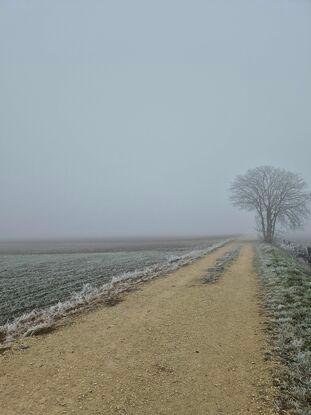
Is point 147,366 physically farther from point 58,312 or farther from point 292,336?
point 58,312

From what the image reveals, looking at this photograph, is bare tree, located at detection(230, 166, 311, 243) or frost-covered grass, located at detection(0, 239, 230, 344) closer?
frost-covered grass, located at detection(0, 239, 230, 344)

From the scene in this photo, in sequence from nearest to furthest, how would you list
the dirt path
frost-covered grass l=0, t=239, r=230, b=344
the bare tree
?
the dirt path < frost-covered grass l=0, t=239, r=230, b=344 < the bare tree

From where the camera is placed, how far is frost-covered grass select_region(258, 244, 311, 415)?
5.96 m

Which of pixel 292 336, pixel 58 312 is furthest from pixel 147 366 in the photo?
pixel 58 312

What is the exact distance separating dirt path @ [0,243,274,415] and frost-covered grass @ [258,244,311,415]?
398 mm

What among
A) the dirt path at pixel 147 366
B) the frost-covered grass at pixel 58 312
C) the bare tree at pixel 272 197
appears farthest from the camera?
the bare tree at pixel 272 197

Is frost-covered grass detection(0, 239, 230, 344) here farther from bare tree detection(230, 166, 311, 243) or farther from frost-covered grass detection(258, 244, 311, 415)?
bare tree detection(230, 166, 311, 243)

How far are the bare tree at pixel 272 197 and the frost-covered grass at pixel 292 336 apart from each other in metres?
42.6

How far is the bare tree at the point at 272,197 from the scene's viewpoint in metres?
54.9

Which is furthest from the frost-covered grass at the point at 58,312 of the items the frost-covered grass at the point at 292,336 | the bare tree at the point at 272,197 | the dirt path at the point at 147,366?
the bare tree at the point at 272,197

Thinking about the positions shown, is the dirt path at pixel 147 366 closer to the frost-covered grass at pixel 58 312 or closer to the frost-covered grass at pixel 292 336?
the frost-covered grass at pixel 292 336

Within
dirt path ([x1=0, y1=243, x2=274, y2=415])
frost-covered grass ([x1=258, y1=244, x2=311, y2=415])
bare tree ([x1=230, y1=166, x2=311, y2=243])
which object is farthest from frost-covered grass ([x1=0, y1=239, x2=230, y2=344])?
bare tree ([x1=230, y1=166, x2=311, y2=243])

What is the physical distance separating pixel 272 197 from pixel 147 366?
182 ft

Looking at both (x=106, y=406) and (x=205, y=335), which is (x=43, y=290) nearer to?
(x=205, y=335)
